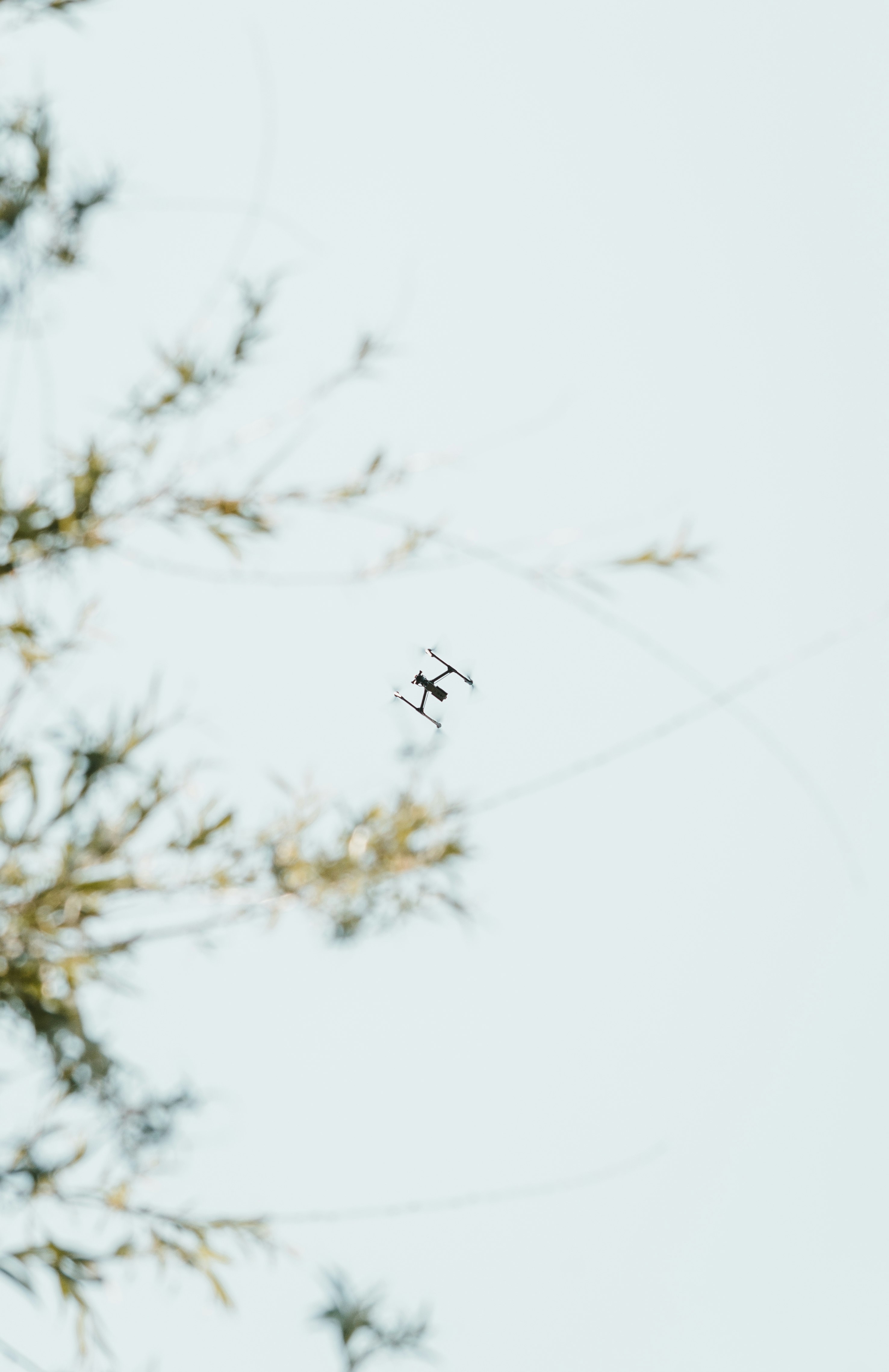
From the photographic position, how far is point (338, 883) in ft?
6.81

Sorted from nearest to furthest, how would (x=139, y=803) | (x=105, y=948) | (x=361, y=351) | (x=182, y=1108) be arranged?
(x=105, y=948), (x=139, y=803), (x=182, y=1108), (x=361, y=351)

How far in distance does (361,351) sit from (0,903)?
5.50 feet

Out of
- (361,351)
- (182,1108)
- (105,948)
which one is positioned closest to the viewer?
(105,948)

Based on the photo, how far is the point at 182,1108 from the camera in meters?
2.29

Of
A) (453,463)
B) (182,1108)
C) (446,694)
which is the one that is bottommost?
(182,1108)

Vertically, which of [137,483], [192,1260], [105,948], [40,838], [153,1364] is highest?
[137,483]

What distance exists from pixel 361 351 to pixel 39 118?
3.42 ft

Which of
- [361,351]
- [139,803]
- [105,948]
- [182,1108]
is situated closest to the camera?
[105,948]

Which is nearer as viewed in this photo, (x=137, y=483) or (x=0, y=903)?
(x=0, y=903)

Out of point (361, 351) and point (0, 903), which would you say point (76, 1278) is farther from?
point (361, 351)

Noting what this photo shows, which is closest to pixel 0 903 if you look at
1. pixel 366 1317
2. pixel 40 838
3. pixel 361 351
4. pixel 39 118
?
pixel 40 838

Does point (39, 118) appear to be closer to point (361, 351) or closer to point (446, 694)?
point (361, 351)

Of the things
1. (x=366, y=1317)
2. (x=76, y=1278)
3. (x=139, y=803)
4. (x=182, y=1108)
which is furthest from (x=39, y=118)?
(x=366, y=1317)

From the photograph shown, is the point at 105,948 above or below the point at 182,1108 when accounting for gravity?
above
